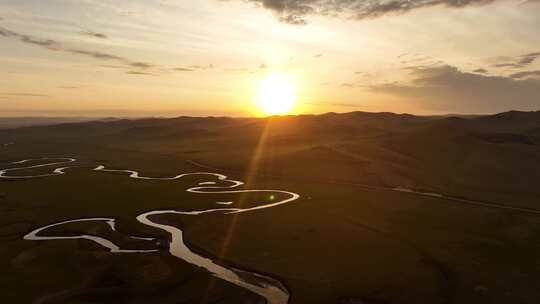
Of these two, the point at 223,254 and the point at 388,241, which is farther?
the point at 388,241

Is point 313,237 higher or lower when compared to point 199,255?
higher

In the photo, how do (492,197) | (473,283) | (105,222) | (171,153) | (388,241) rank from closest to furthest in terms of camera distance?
(473,283) → (388,241) → (105,222) → (492,197) → (171,153)

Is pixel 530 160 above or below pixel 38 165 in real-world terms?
above

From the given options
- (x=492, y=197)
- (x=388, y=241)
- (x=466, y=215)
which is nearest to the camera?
(x=388, y=241)

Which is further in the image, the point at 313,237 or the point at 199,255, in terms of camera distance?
the point at 313,237

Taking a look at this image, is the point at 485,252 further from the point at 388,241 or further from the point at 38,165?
the point at 38,165

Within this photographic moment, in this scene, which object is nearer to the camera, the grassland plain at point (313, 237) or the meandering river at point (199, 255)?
the grassland plain at point (313, 237)

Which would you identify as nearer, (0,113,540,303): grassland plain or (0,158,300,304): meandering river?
(0,113,540,303): grassland plain

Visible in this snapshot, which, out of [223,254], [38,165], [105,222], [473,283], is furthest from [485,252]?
[38,165]
